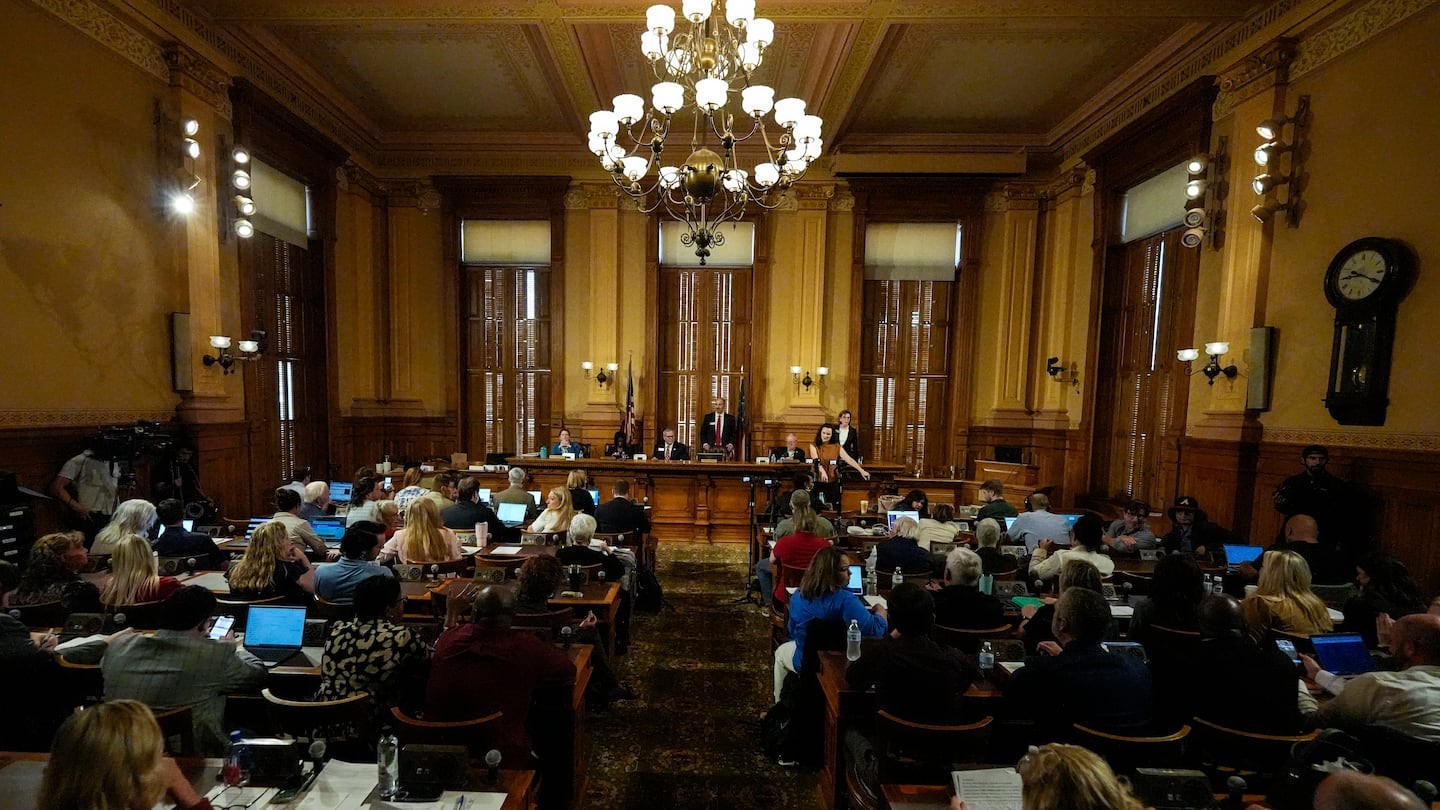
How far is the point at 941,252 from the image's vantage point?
34.7ft

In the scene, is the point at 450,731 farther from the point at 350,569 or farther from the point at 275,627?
the point at 350,569

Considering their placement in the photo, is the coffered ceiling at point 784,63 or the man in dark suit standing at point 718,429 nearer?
the coffered ceiling at point 784,63

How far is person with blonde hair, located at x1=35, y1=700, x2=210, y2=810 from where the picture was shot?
141 centimetres

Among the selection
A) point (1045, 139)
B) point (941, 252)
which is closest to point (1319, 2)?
point (1045, 139)

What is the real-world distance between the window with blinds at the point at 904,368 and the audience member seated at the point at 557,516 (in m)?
6.30

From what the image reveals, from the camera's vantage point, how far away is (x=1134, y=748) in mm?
2156

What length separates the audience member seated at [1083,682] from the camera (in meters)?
2.29

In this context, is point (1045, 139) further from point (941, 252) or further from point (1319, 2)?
point (1319, 2)

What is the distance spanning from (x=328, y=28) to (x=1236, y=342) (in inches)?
407

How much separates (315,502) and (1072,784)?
20.4 ft

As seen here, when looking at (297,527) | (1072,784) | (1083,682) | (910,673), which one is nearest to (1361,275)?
(1083,682)

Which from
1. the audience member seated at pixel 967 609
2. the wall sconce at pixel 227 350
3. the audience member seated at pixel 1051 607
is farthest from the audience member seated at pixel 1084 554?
the wall sconce at pixel 227 350

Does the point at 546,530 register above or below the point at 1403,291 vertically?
below

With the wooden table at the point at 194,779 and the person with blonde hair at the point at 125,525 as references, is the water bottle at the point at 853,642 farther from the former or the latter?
the person with blonde hair at the point at 125,525
